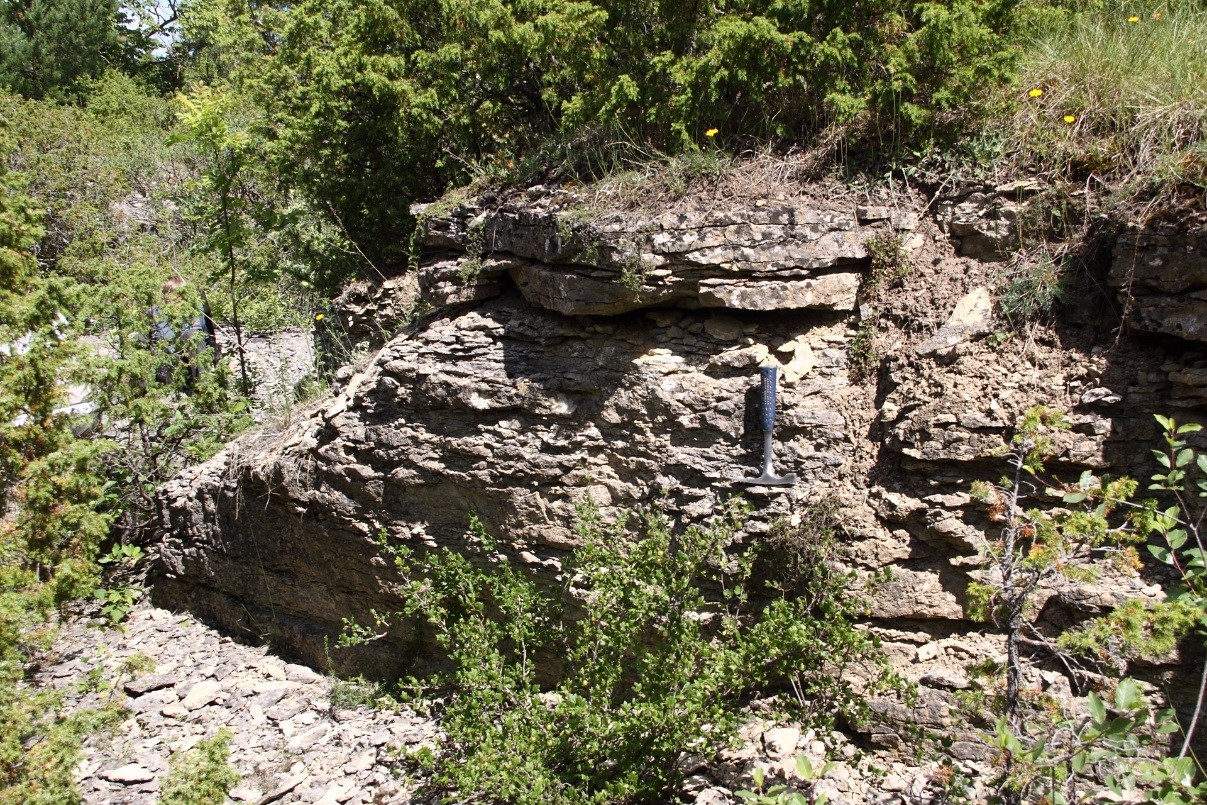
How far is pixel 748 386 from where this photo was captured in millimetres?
4961

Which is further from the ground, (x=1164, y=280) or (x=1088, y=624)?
(x=1164, y=280)

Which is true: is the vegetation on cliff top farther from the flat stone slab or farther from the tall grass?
the flat stone slab

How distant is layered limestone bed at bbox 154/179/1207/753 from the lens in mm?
4410

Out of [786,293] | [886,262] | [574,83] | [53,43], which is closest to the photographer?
[786,293]

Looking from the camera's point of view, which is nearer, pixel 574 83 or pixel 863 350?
pixel 863 350

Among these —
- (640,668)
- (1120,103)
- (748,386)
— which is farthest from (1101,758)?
(1120,103)

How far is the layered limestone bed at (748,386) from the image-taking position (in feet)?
14.5

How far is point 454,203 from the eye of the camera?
20.4ft

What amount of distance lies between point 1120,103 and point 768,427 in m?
2.48

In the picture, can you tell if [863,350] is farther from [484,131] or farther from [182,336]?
[182,336]

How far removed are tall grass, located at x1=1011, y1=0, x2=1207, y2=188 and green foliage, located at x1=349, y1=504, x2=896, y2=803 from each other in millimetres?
2496

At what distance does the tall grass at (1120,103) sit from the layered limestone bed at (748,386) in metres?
0.35

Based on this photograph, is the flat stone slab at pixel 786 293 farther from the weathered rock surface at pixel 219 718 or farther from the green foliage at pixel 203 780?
the green foliage at pixel 203 780

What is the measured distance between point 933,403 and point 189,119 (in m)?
6.07
